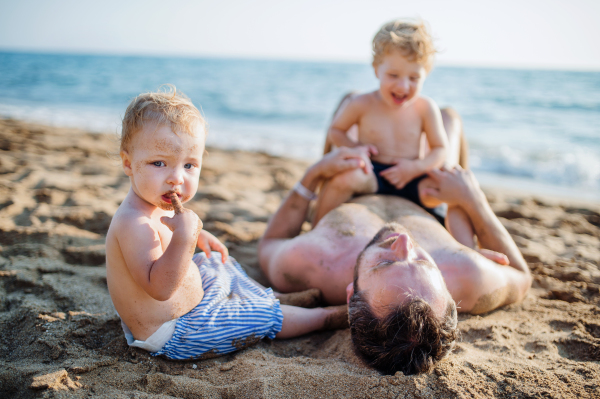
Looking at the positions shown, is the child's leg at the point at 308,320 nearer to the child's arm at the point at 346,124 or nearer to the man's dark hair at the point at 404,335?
the man's dark hair at the point at 404,335

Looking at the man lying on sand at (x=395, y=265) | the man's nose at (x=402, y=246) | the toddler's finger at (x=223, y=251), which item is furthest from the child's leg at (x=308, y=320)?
the man's nose at (x=402, y=246)

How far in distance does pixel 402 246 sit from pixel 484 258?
33.0 inches

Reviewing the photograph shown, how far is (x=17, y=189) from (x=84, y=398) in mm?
2867

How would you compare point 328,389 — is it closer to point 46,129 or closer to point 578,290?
point 578,290

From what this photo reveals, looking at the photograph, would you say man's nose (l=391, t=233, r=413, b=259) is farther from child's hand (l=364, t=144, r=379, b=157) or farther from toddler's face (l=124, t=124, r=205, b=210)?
child's hand (l=364, t=144, r=379, b=157)

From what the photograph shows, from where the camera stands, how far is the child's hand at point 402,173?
3.00 m

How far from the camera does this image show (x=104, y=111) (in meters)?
11.6

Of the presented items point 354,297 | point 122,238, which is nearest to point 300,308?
point 354,297

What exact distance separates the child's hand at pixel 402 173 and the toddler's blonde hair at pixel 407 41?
29.5 inches

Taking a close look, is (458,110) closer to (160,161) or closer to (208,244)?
(208,244)

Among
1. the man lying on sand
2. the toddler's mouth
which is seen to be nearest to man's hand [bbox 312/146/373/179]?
the man lying on sand

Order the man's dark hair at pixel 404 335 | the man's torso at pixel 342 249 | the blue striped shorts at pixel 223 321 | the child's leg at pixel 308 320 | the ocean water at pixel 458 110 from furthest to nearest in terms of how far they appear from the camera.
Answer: the ocean water at pixel 458 110 < the man's torso at pixel 342 249 < the child's leg at pixel 308 320 < the blue striped shorts at pixel 223 321 < the man's dark hair at pixel 404 335

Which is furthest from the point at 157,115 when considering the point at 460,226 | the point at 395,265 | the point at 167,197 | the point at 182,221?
the point at 460,226

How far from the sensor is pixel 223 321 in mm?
1931
